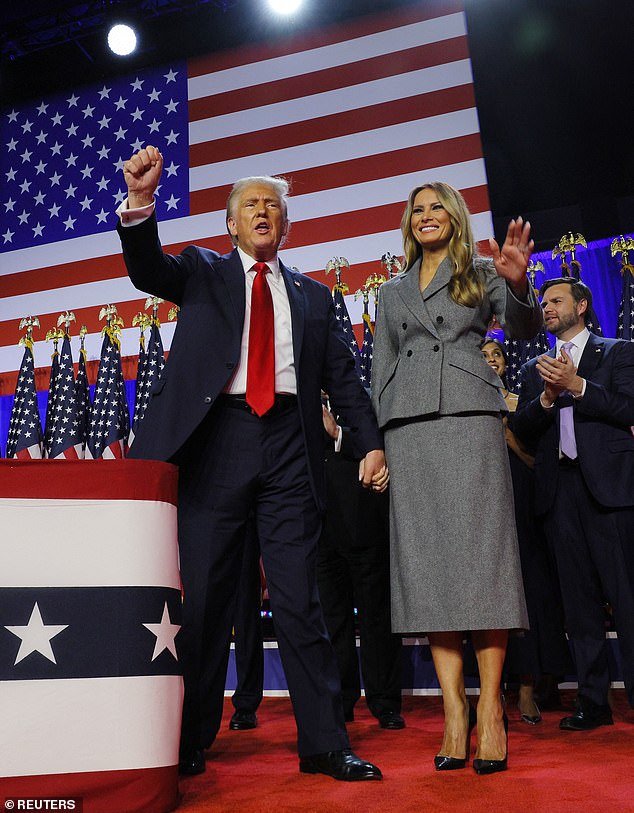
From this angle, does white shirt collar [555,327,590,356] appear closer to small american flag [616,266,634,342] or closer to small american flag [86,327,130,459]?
small american flag [616,266,634,342]

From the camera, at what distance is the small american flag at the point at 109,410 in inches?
240

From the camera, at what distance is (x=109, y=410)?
6.20 m

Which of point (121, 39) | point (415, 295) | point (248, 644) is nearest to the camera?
point (415, 295)

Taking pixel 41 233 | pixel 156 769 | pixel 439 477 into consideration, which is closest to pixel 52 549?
pixel 156 769

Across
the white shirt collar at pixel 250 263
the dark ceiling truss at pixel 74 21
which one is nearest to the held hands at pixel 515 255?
the white shirt collar at pixel 250 263

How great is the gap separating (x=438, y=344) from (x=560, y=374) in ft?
2.77

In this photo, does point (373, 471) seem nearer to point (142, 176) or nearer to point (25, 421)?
point (142, 176)

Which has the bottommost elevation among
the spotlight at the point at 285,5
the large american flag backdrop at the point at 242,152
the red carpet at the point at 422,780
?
the red carpet at the point at 422,780

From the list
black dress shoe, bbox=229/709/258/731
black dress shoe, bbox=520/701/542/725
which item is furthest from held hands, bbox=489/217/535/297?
black dress shoe, bbox=229/709/258/731

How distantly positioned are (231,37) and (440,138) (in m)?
2.14

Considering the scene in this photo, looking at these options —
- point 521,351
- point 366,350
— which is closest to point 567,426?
point 521,351

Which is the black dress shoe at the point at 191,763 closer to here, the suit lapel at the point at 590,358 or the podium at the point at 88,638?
the podium at the point at 88,638

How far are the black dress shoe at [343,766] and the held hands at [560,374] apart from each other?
1598 mm

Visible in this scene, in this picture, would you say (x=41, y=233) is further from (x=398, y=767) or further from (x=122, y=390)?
(x=398, y=767)
